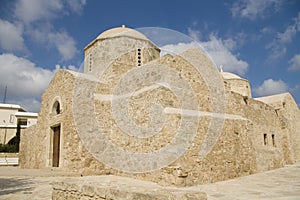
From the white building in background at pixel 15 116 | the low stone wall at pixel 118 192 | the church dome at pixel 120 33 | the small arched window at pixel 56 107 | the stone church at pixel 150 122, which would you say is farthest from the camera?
the white building in background at pixel 15 116

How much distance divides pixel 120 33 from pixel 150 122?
6155 mm

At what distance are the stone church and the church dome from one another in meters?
0.05

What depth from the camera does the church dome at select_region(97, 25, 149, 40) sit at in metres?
11.1

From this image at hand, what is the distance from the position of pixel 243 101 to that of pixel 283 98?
6354 mm

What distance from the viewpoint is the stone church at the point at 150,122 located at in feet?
20.8

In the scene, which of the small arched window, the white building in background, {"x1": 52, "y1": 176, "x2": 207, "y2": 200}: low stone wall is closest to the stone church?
the small arched window

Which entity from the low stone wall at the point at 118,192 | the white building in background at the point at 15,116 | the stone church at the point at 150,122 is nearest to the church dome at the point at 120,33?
the stone church at the point at 150,122

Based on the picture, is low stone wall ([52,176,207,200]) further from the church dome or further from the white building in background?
the white building in background

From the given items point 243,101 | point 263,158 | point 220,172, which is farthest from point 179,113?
point 263,158

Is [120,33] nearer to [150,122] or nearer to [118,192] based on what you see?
[150,122]

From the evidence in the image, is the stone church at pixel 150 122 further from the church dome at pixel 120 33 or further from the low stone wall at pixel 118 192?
the low stone wall at pixel 118 192

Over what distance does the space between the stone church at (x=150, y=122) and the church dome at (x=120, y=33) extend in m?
0.05

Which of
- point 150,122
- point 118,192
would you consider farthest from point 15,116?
point 118,192

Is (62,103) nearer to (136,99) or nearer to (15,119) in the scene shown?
(136,99)
